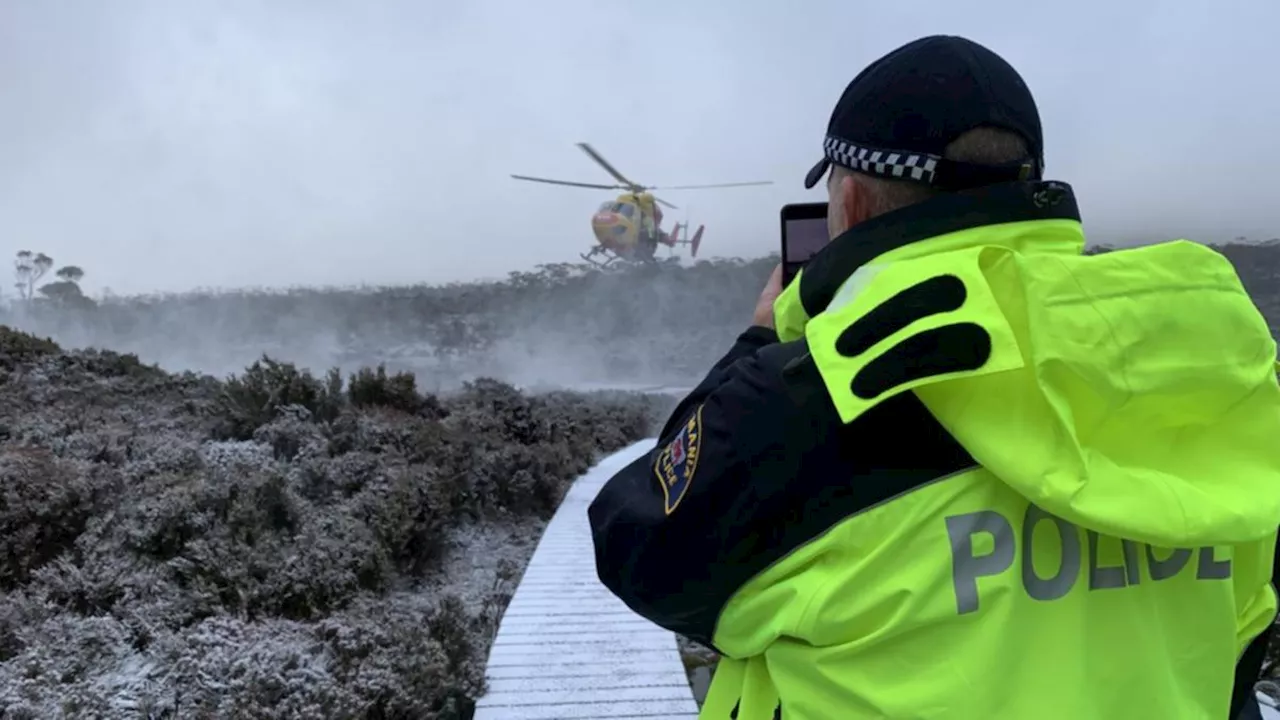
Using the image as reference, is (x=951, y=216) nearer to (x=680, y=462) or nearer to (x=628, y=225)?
(x=680, y=462)

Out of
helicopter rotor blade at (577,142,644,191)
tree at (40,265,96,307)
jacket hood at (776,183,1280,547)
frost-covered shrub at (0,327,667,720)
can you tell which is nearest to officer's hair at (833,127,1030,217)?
jacket hood at (776,183,1280,547)

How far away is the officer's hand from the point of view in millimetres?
1206

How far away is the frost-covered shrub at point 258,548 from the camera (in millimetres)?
3021

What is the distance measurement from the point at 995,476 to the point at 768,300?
467 mm

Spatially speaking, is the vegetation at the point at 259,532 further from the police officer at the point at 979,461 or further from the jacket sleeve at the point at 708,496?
the jacket sleeve at the point at 708,496

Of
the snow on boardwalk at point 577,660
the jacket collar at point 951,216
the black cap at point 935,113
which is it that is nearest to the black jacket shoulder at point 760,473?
the jacket collar at point 951,216

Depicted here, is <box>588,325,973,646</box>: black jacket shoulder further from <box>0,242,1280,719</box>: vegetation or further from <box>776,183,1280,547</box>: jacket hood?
<box>0,242,1280,719</box>: vegetation

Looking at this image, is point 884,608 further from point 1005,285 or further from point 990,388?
point 1005,285

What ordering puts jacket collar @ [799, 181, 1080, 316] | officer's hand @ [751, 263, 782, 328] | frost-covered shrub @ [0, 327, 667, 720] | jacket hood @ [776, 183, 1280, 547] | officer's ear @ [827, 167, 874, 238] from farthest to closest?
frost-covered shrub @ [0, 327, 667, 720] → officer's hand @ [751, 263, 782, 328] → officer's ear @ [827, 167, 874, 238] → jacket collar @ [799, 181, 1080, 316] → jacket hood @ [776, 183, 1280, 547]

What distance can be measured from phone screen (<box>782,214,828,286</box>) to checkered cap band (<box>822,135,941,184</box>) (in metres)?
0.27

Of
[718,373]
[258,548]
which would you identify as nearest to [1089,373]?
[718,373]

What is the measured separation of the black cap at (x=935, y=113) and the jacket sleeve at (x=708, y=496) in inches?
10.0

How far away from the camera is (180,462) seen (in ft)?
18.3

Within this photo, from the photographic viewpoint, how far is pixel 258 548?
13.4 feet
